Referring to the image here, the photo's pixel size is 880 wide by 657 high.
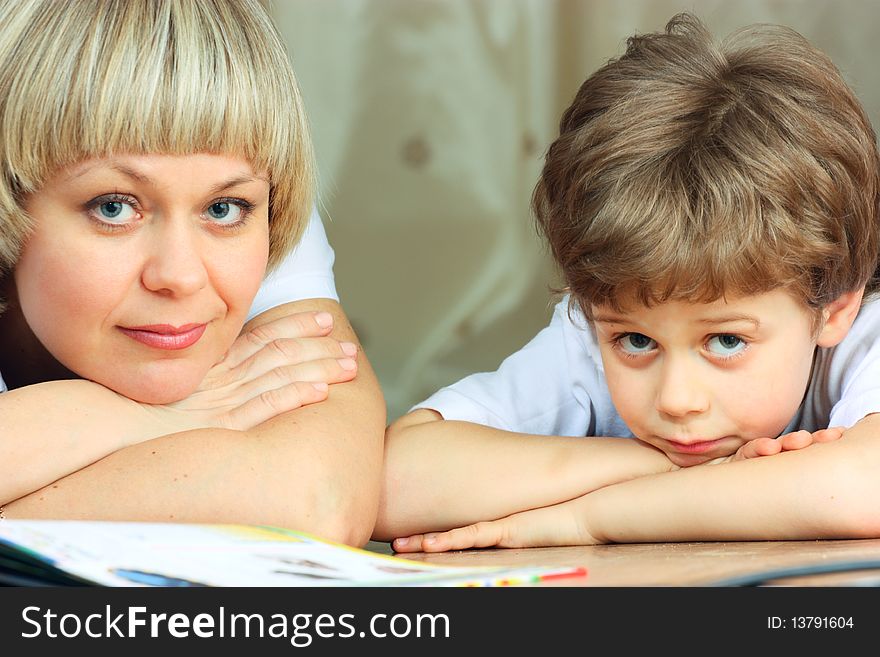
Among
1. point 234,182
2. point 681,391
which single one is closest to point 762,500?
point 681,391

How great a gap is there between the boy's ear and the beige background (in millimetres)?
1143

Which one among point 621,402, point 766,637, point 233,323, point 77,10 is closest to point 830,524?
point 621,402

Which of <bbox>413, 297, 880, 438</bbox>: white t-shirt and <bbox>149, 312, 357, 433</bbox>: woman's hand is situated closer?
<bbox>149, 312, 357, 433</bbox>: woman's hand

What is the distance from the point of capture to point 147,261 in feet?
3.68

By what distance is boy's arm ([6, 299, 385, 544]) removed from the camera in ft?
3.61

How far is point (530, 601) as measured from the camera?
2.46 feet

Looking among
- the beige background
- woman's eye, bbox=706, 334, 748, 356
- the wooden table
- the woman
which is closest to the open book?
the wooden table

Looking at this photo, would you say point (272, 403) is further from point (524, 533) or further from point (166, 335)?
point (524, 533)

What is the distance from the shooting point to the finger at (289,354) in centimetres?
133

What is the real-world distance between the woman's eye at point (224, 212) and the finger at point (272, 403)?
0.66 ft

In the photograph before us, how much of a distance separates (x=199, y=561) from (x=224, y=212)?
18.6 inches

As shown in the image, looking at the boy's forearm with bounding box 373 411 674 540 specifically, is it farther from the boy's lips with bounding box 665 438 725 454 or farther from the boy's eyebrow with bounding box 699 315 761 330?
the boy's eyebrow with bounding box 699 315 761 330

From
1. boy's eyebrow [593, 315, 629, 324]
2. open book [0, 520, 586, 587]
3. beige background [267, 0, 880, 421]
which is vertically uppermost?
beige background [267, 0, 880, 421]

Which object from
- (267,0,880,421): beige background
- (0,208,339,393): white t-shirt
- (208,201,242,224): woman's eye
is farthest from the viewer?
(267,0,880,421): beige background
